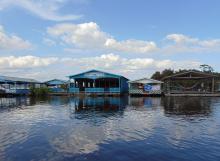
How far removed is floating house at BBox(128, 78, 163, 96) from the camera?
5359cm

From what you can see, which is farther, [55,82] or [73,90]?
[55,82]

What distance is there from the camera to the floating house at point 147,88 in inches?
2110

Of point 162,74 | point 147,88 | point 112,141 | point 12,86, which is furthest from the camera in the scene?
point 162,74

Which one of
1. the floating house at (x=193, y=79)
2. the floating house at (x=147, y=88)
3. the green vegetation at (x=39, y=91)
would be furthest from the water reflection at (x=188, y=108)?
the green vegetation at (x=39, y=91)

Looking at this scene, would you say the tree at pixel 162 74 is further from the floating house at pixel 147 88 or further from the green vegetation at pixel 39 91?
the green vegetation at pixel 39 91

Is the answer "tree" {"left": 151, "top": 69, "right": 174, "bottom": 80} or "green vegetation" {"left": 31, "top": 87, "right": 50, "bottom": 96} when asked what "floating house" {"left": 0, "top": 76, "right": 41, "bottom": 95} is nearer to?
"green vegetation" {"left": 31, "top": 87, "right": 50, "bottom": 96}

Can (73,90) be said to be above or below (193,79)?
below

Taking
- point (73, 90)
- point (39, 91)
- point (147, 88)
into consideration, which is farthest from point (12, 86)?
point (147, 88)

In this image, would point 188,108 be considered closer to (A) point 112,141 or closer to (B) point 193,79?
(A) point 112,141

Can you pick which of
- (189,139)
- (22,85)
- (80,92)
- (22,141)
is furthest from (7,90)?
(189,139)

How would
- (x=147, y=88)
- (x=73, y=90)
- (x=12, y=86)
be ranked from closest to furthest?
(x=147, y=88) → (x=73, y=90) → (x=12, y=86)

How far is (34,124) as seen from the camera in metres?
18.6

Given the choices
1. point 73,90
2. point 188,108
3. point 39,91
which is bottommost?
point 188,108

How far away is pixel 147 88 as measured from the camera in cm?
5438
